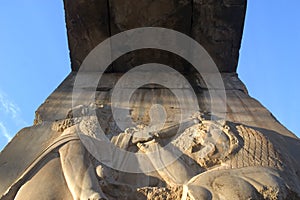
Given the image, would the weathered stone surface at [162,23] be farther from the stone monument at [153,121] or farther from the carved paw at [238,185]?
the carved paw at [238,185]

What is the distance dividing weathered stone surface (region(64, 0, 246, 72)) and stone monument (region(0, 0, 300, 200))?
11mm

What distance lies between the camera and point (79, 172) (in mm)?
2199

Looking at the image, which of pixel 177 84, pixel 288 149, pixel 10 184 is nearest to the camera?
pixel 10 184

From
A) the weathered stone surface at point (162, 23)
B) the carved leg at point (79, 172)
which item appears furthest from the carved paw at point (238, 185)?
the weathered stone surface at point (162, 23)

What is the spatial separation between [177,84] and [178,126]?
3.67ft

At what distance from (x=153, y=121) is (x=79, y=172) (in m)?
1.02

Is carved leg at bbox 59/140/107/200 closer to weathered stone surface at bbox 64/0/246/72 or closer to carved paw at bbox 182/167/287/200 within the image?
carved paw at bbox 182/167/287/200

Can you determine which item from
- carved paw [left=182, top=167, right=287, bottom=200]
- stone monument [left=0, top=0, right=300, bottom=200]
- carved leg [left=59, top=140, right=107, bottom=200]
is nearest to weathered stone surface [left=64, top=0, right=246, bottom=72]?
stone monument [left=0, top=0, right=300, bottom=200]

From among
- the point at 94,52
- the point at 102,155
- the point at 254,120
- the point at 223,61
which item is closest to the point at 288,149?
the point at 254,120

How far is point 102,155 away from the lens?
2.45m

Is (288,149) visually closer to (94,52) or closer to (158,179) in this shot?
(158,179)

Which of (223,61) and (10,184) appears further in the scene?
(223,61)

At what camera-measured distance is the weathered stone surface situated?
3.96 metres

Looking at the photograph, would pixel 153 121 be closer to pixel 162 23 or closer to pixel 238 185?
pixel 238 185
